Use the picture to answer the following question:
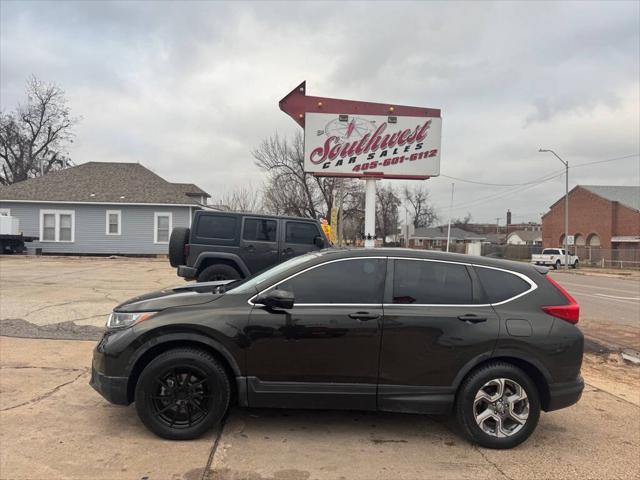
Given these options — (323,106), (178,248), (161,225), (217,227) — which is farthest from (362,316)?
(161,225)

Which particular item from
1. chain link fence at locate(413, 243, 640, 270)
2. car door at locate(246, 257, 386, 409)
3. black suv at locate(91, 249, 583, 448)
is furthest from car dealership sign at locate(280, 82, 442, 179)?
chain link fence at locate(413, 243, 640, 270)

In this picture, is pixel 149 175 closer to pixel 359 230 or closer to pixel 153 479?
pixel 359 230

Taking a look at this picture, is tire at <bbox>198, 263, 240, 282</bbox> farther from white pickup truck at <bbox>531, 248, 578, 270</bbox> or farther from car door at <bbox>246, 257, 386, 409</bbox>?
white pickup truck at <bbox>531, 248, 578, 270</bbox>

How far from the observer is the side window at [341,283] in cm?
416

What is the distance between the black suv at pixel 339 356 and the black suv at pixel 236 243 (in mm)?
5488

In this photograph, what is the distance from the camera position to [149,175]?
1304 inches

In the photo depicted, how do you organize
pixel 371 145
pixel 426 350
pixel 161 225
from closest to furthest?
pixel 426 350
pixel 371 145
pixel 161 225

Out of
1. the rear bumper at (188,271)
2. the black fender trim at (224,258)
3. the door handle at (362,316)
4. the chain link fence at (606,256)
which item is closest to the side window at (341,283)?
the door handle at (362,316)

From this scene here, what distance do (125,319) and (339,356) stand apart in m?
1.84

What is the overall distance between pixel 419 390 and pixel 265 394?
1288 millimetres

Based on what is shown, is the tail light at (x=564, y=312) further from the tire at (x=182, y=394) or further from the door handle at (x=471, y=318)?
the tire at (x=182, y=394)

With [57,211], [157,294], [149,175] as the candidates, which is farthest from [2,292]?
[149,175]

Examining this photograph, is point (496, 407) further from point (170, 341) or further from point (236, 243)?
point (236, 243)

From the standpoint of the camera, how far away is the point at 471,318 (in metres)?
4.12
